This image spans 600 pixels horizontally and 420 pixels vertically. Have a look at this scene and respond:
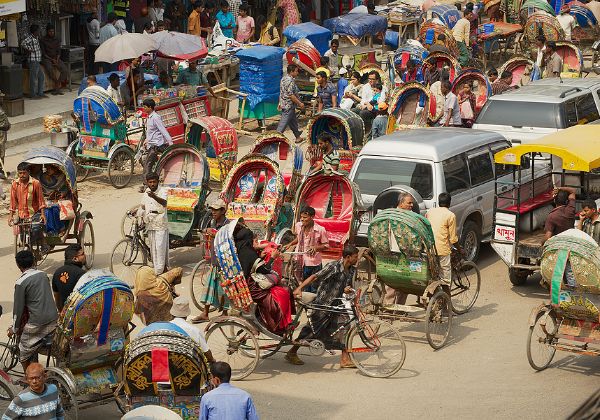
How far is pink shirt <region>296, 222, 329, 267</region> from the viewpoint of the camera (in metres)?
15.0

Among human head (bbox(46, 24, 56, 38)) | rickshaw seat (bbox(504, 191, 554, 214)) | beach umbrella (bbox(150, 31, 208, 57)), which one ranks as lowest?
rickshaw seat (bbox(504, 191, 554, 214))

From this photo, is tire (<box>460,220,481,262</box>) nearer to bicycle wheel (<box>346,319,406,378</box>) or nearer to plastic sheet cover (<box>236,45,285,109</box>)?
bicycle wheel (<box>346,319,406,378</box>)

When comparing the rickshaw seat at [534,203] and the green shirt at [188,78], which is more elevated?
the green shirt at [188,78]

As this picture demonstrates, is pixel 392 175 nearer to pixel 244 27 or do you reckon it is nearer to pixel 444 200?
pixel 444 200

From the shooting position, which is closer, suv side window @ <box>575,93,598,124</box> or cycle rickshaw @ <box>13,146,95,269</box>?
cycle rickshaw @ <box>13,146,95,269</box>

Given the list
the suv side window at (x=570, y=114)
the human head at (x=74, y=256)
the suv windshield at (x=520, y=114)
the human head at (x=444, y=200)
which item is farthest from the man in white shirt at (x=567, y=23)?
the human head at (x=74, y=256)

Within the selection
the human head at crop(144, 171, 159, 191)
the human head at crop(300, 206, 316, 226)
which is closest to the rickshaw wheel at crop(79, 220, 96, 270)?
the human head at crop(144, 171, 159, 191)

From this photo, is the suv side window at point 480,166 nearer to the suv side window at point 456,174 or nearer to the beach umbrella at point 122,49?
the suv side window at point 456,174

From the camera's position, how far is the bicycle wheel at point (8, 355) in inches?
487

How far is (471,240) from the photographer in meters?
17.6

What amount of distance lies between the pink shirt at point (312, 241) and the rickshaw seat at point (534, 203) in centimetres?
280

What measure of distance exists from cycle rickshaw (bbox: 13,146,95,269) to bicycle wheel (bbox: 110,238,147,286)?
1.65 feet

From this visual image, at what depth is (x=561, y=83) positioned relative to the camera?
21.9 m

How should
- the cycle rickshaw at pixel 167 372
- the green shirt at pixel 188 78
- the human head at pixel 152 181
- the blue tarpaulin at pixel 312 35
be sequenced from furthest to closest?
the blue tarpaulin at pixel 312 35 < the green shirt at pixel 188 78 < the human head at pixel 152 181 < the cycle rickshaw at pixel 167 372
